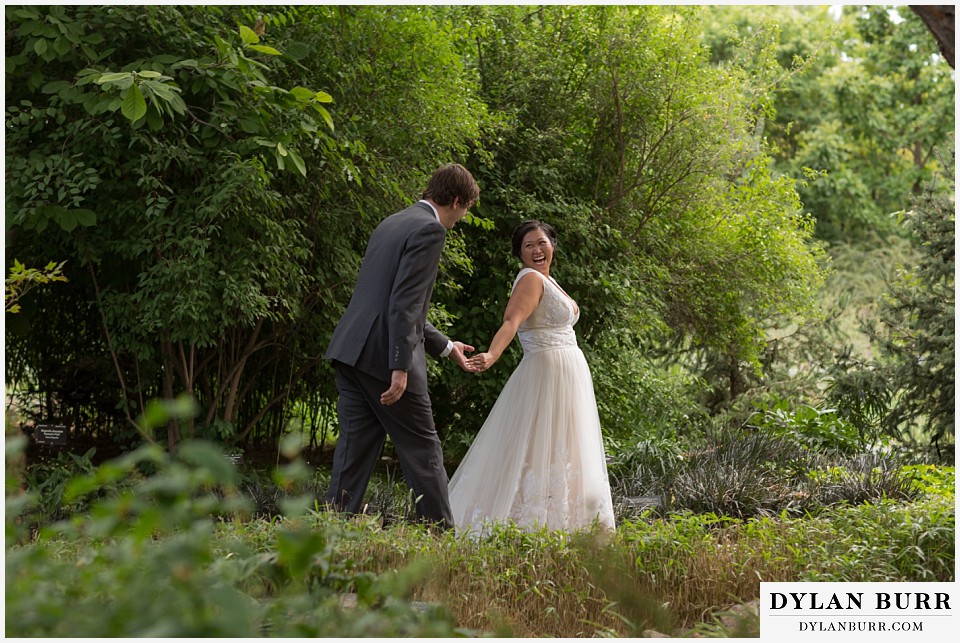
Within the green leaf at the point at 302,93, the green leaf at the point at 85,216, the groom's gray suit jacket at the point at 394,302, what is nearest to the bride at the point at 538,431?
the groom's gray suit jacket at the point at 394,302

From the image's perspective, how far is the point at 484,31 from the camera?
267 inches

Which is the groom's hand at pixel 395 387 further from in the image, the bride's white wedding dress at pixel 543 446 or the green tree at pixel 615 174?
the green tree at pixel 615 174

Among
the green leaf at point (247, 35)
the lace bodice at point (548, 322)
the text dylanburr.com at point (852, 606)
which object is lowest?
the text dylanburr.com at point (852, 606)

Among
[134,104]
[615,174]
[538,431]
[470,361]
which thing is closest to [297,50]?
[134,104]

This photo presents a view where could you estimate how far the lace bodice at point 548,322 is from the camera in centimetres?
495

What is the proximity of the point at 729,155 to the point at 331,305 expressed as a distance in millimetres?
3690

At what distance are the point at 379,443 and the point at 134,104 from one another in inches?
71.6


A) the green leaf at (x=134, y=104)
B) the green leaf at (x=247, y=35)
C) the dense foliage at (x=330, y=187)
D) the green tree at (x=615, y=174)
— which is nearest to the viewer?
the green leaf at (x=134, y=104)

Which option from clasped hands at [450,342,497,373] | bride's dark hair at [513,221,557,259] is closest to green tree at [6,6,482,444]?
bride's dark hair at [513,221,557,259]

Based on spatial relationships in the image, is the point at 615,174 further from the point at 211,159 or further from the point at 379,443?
the point at 379,443

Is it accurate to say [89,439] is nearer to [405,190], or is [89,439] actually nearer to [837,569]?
[405,190]

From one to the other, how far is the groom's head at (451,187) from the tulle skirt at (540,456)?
110 centimetres

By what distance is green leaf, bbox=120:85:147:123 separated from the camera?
397 centimetres

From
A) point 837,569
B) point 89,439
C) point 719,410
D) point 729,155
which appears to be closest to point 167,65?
point 89,439
